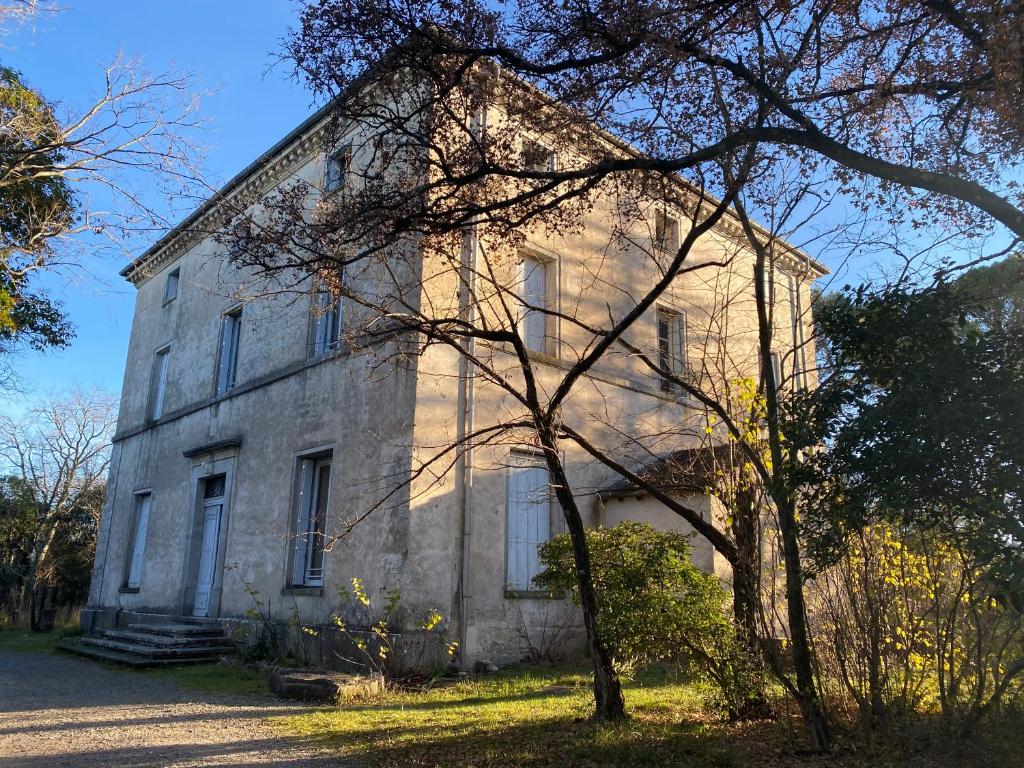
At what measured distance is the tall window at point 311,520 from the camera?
39.9ft

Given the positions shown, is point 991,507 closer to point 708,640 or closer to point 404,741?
point 708,640

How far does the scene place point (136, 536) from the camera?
58.6ft

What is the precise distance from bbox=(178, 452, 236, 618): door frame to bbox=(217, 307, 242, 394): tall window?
5.57 feet

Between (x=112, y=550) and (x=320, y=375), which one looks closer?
(x=320, y=375)

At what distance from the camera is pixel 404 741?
21.1 ft

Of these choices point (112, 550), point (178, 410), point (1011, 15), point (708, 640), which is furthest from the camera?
point (112, 550)

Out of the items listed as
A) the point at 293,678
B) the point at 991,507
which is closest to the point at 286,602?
the point at 293,678

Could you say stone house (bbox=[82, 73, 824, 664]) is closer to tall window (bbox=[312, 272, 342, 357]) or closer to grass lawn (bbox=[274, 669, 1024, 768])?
tall window (bbox=[312, 272, 342, 357])

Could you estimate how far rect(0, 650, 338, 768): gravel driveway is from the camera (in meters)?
6.00

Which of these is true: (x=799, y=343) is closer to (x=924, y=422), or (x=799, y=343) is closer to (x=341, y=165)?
(x=924, y=422)

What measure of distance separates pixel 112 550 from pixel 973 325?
19.2 meters

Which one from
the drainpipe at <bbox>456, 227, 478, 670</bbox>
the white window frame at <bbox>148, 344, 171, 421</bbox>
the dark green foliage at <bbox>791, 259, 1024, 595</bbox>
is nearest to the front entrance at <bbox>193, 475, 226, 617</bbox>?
the white window frame at <bbox>148, 344, 171, 421</bbox>

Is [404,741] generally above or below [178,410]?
below

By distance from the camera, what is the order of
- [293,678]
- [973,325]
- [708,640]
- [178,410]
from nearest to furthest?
[973,325] < [708,640] < [293,678] < [178,410]
